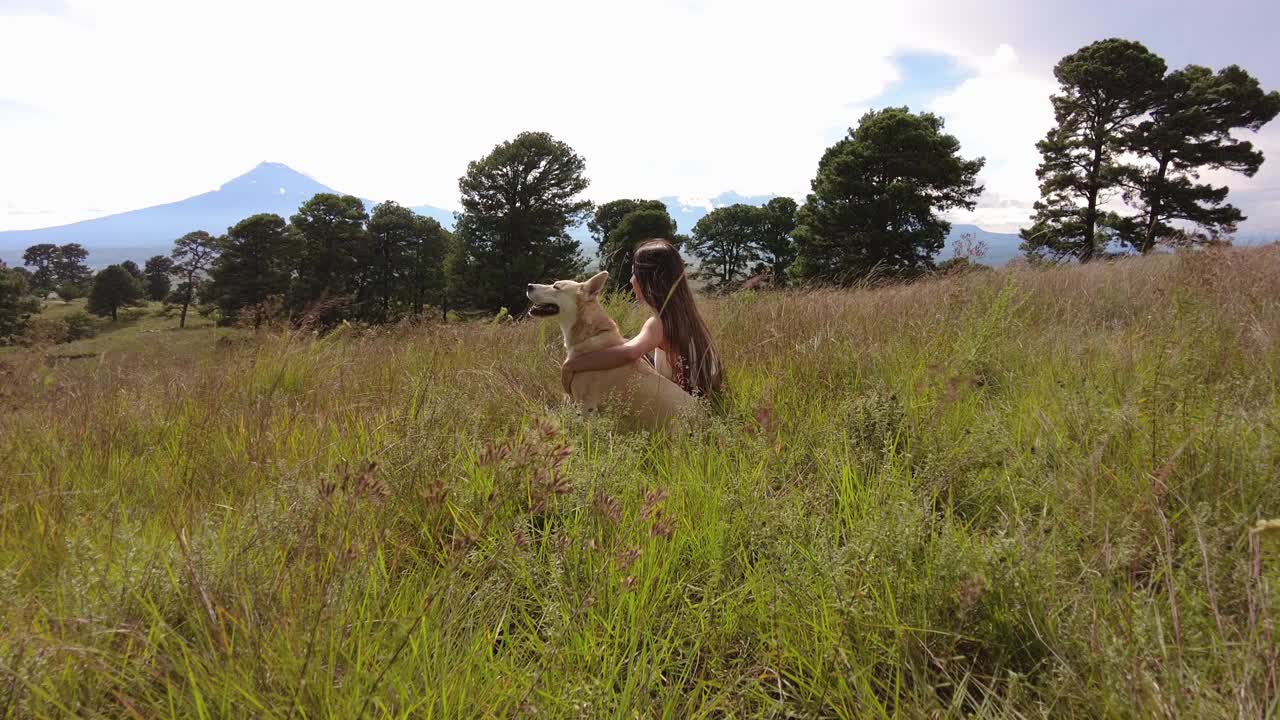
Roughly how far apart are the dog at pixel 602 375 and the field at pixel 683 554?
0.26 m

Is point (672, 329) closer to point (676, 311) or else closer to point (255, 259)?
point (676, 311)

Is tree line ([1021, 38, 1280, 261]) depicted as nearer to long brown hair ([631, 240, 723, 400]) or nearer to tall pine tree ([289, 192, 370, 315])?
long brown hair ([631, 240, 723, 400])

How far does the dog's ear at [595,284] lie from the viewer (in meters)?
3.14

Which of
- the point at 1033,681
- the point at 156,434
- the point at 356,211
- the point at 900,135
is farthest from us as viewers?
the point at 356,211

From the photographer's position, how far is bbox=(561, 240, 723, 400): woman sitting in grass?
3.25m

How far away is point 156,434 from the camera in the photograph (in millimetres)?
2826

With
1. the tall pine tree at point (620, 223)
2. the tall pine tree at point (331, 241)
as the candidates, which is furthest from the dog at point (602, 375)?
the tall pine tree at point (331, 241)

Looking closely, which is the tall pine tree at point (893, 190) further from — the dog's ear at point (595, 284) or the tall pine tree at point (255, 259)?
the tall pine tree at point (255, 259)

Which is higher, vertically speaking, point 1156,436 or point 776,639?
point 1156,436

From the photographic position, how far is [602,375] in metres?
3.09

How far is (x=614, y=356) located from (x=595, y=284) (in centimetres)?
49

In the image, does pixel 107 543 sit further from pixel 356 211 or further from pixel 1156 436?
pixel 356 211

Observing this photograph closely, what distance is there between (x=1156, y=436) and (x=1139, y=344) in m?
1.61

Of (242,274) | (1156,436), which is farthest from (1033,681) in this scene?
(242,274)
